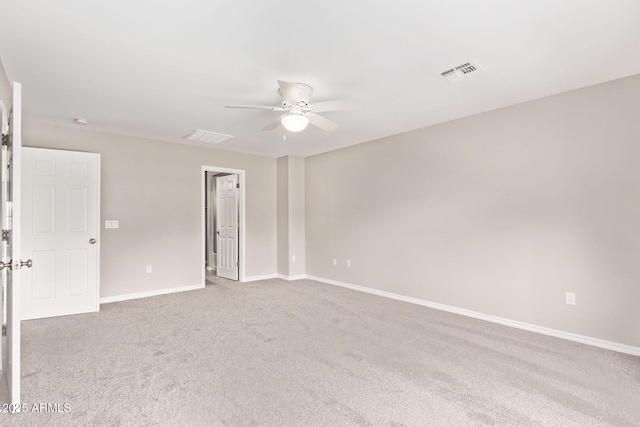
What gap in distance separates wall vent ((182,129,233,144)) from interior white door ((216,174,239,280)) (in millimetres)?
1202

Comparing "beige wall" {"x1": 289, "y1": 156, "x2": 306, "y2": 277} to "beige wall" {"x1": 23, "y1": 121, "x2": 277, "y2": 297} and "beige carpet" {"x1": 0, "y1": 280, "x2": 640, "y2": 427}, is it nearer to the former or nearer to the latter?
"beige wall" {"x1": 23, "y1": 121, "x2": 277, "y2": 297}

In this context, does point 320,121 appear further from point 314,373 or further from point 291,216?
point 291,216

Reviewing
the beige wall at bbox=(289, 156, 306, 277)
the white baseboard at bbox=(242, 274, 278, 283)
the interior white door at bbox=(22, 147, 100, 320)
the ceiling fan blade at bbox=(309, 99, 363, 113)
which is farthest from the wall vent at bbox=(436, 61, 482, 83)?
the white baseboard at bbox=(242, 274, 278, 283)

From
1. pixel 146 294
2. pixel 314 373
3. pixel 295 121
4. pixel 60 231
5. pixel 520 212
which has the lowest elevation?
pixel 314 373

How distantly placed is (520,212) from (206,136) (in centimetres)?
422

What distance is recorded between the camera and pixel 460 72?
2.76m

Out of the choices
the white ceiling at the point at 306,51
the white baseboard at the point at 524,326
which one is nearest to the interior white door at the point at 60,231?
the white ceiling at the point at 306,51

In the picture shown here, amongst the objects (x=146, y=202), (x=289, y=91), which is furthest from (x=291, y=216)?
(x=289, y=91)

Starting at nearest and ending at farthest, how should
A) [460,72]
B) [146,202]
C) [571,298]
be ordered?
[460,72], [571,298], [146,202]

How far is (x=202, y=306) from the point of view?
4414 millimetres

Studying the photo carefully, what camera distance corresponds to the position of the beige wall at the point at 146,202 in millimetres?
4602

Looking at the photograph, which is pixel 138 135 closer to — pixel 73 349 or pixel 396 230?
pixel 73 349

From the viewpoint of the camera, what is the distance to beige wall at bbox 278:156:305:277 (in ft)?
20.5

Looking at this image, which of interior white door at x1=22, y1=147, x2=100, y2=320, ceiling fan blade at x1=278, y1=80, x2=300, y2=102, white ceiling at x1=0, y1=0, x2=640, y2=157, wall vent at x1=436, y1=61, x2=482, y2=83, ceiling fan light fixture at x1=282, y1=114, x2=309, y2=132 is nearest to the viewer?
white ceiling at x1=0, y1=0, x2=640, y2=157
